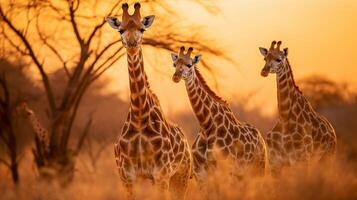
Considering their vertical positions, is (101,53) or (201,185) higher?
(101,53)

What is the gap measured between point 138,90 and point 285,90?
2.99 metres

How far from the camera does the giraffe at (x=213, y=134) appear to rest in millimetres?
10484

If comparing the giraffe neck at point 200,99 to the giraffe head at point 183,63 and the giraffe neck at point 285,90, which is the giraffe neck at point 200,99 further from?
the giraffe neck at point 285,90

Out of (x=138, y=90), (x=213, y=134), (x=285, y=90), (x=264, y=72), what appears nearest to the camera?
(x=138, y=90)

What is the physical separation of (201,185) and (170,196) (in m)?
0.70

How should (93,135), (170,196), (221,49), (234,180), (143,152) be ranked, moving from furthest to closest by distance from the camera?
(93,135) → (221,49) → (234,180) → (170,196) → (143,152)

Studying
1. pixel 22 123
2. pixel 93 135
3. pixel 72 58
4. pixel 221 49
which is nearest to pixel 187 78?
pixel 221 49

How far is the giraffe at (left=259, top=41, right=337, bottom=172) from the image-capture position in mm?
11477

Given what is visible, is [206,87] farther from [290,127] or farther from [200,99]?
[290,127]

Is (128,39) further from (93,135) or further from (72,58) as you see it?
(93,135)

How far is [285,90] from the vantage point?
11828 mm

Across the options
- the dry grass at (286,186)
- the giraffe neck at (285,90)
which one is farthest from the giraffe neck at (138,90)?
the giraffe neck at (285,90)

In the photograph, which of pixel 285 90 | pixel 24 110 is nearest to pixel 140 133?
pixel 285 90

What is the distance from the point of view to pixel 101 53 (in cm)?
1645
